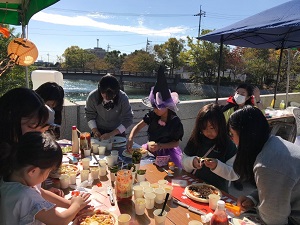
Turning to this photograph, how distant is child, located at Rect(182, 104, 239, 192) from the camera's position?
6.91ft

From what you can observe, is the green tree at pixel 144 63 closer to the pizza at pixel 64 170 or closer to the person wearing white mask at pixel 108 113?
the person wearing white mask at pixel 108 113

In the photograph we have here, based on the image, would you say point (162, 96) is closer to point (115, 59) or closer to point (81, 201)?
point (81, 201)

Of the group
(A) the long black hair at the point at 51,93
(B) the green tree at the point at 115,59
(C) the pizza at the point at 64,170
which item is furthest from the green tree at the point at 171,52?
(C) the pizza at the point at 64,170

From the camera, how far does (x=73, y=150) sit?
2703mm

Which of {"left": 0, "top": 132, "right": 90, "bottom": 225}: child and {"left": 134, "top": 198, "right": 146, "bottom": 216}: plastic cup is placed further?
{"left": 134, "top": 198, "right": 146, "bottom": 216}: plastic cup

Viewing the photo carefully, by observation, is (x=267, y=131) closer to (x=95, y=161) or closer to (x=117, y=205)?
(x=117, y=205)

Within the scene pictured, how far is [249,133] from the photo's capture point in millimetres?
1565

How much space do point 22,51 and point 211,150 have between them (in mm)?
3331

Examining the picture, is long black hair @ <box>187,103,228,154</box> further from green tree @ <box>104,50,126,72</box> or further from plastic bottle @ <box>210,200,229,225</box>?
green tree @ <box>104,50,126,72</box>

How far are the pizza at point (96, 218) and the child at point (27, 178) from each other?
121 mm

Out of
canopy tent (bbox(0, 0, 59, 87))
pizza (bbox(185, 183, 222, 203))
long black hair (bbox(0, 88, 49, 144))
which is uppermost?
canopy tent (bbox(0, 0, 59, 87))

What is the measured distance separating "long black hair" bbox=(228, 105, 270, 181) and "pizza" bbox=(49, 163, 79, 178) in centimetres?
143

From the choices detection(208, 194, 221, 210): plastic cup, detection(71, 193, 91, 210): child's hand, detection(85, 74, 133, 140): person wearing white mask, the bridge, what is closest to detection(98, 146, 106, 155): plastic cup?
detection(85, 74, 133, 140): person wearing white mask

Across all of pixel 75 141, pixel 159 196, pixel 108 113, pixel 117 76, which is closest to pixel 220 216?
pixel 159 196
